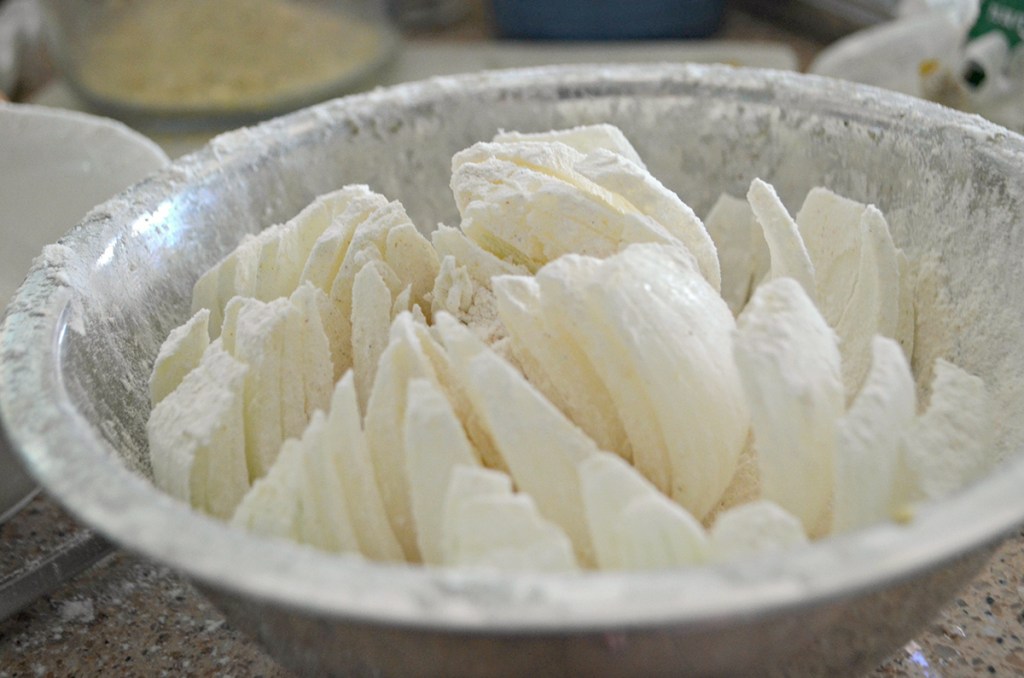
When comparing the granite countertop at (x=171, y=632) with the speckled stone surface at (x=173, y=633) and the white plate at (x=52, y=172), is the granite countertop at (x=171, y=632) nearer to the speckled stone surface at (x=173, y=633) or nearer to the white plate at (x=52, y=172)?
the speckled stone surface at (x=173, y=633)

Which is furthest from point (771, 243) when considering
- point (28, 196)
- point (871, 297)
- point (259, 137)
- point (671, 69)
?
point (28, 196)

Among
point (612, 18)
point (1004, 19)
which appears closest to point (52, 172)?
point (612, 18)

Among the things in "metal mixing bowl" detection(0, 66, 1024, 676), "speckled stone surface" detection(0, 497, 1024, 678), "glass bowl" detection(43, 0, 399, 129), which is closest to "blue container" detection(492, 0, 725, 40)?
"glass bowl" detection(43, 0, 399, 129)

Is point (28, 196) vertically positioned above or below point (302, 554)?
below

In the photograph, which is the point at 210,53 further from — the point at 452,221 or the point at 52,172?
the point at 452,221

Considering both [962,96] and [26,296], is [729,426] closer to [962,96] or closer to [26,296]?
[26,296]

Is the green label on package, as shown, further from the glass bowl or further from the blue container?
the glass bowl

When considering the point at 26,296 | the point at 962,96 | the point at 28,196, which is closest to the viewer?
the point at 26,296
